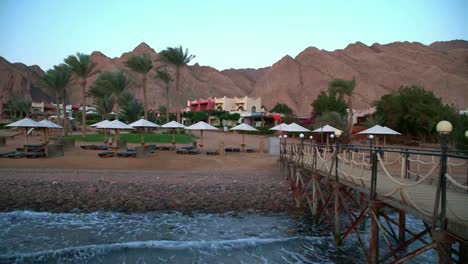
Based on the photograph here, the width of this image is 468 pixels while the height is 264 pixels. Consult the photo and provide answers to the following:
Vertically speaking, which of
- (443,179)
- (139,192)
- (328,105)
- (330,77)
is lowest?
(139,192)

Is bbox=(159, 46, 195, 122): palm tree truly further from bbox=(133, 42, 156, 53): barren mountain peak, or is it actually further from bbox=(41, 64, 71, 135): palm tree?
bbox=(133, 42, 156, 53): barren mountain peak

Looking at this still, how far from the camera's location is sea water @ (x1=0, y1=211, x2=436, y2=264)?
8.77m

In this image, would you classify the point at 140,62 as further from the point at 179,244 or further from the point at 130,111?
the point at 179,244

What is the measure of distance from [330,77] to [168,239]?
9546 centimetres

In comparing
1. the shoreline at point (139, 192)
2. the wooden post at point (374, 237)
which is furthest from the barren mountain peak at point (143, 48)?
the wooden post at point (374, 237)

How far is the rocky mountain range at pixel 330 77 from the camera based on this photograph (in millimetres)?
89125

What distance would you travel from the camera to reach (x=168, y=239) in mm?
10016

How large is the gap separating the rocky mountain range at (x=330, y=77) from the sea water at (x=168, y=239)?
7200cm

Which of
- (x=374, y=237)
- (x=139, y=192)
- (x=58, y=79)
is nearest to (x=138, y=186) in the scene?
(x=139, y=192)

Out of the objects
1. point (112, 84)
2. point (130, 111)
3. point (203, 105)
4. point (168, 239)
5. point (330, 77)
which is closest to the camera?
point (168, 239)

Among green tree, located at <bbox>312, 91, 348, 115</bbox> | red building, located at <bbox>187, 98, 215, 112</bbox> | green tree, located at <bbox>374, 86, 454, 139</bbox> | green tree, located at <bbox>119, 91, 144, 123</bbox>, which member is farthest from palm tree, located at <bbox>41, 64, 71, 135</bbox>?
green tree, located at <bbox>374, 86, 454, 139</bbox>

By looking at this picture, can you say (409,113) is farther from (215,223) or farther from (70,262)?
(70,262)

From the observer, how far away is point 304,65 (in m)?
107

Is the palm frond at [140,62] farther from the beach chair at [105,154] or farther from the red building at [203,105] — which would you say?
the red building at [203,105]
